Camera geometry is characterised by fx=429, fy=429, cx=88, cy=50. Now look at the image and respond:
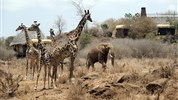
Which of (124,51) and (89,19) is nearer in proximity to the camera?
(89,19)

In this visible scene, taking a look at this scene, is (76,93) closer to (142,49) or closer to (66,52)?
(66,52)

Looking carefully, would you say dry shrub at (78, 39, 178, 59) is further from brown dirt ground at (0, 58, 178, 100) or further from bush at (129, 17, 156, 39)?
brown dirt ground at (0, 58, 178, 100)

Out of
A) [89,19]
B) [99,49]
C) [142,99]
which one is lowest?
[142,99]

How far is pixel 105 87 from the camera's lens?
13219 millimetres

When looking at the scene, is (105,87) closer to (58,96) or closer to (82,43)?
(58,96)

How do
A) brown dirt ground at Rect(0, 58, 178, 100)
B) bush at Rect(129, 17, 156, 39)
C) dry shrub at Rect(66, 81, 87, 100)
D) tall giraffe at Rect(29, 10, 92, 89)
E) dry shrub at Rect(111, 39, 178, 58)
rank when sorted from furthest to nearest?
1. bush at Rect(129, 17, 156, 39)
2. dry shrub at Rect(111, 39, 178, 58)
3. tall giraffe at Rect(29, 10, 92, 89)
4. dry shrub at Rect(66, 81, 87, 100)
5. brown dirt ground at Rect(0, 58, 178, 100)

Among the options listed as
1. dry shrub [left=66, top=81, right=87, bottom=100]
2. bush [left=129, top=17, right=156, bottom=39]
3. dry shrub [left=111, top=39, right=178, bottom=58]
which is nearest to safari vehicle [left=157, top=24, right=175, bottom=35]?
bush [left=129, top=17, right=156, bottom=39]

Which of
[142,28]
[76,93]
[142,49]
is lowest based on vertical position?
[76,93]

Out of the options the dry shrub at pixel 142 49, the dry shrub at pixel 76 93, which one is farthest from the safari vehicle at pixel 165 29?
the dry shrub at pixel 76 93

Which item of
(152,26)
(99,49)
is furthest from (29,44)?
(152,26)


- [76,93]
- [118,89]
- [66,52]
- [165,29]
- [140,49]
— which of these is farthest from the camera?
[165,29]

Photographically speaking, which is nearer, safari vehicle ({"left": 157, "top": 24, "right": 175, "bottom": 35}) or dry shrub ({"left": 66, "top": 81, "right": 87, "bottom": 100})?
dry shrub ({"left": 66, "top": 81, "right": 87, "bottom": 100})

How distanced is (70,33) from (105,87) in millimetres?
2977

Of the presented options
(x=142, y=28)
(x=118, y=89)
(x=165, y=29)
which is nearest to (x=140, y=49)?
(x=142, y=28)
